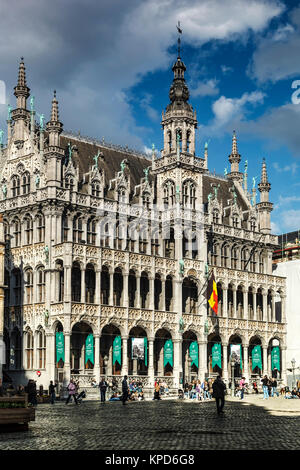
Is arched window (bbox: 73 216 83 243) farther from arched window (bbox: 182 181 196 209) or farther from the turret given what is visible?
the turret

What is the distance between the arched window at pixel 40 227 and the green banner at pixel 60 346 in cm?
966

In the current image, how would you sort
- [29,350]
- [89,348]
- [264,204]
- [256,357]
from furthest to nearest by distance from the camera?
[264,204] → [256,357] → [29,350] → [89,348]

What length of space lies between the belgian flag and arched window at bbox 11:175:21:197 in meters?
21.4

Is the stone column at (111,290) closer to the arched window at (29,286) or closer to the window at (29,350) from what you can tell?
the arched window at (29,286)

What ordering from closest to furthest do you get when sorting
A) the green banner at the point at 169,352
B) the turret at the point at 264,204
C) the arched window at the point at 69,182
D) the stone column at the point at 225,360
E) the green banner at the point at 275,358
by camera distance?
the arched window at the point at 69,182
the green banner at the point at 169,352
the stone column at the point at 225,360
the green banner at the point at 275,358
the turret at the point at 264,204

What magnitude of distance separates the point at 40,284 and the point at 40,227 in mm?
5554

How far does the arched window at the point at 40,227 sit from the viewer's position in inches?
2997

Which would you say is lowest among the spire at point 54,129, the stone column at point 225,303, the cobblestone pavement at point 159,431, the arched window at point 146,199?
the cobblestone pavement at point 159,431

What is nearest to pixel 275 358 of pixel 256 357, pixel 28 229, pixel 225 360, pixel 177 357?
pixel 256 357

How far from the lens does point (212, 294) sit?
81062 millimetres

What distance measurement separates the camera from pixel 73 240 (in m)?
76.8

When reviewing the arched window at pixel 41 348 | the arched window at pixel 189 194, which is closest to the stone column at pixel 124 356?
the arched window at pixel 41 348

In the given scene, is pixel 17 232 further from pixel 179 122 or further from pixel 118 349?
pixel 179 122

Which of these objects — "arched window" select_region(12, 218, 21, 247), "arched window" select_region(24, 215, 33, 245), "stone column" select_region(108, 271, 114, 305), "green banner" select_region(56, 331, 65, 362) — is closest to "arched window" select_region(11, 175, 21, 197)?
"arched window" select_region(12, 218, 21, 247)
